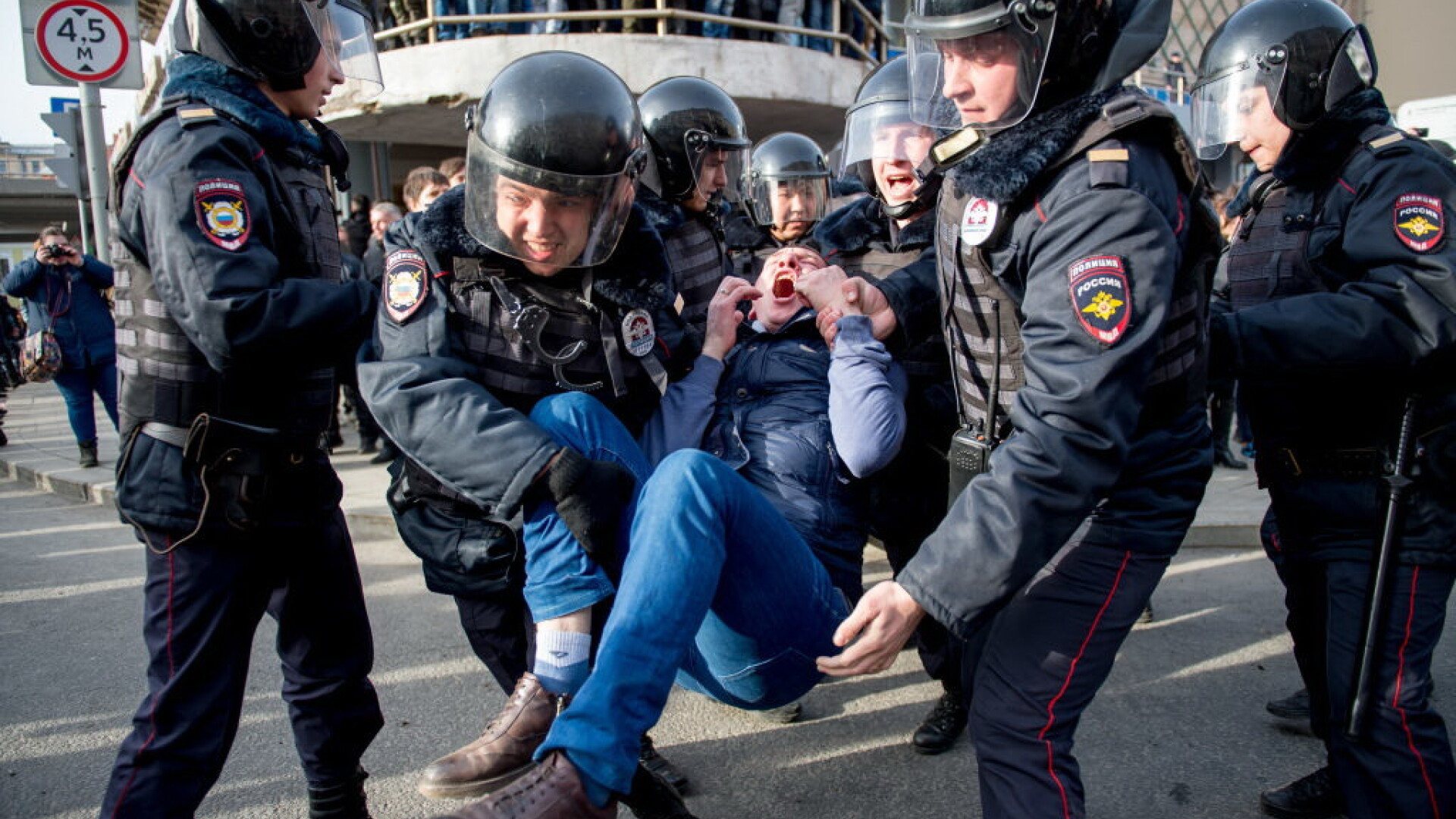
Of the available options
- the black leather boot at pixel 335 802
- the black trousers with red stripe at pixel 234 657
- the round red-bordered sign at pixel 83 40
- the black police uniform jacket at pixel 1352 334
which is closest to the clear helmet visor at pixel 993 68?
the black police uniform jacket at pixel 1352 334

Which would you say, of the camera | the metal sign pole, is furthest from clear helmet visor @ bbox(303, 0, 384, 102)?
the metal sign pole

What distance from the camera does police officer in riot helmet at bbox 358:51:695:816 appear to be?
191 centimetres

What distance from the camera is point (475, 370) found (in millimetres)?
2143

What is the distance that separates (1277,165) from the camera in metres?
2.40

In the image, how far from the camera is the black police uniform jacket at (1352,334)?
→ 6.56 feet

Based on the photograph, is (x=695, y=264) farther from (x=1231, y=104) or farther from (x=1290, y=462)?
(x=1290, y=462)

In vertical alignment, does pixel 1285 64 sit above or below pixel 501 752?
above

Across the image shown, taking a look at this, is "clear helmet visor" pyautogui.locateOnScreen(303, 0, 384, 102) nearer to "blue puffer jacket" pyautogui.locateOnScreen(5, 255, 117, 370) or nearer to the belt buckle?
the belt buckle

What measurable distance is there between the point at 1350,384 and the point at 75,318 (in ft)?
25.9

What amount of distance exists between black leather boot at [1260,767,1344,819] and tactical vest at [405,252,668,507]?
1907 mm

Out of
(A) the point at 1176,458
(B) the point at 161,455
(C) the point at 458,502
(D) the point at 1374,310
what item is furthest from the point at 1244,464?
(B) the point at 161,455

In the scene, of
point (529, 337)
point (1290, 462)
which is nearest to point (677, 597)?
point (529, 337)

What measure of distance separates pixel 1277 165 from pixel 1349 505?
86 cm

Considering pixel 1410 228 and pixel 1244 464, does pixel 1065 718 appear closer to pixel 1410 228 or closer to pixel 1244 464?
pixel 1410 228
